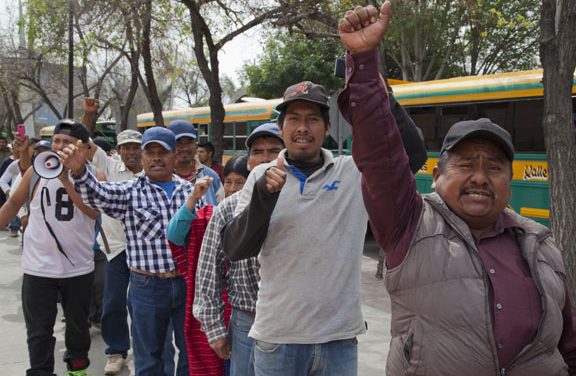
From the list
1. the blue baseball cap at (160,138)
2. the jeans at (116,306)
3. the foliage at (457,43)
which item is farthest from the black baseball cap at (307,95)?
the foliage at (457,43)

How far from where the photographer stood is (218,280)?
3.02 metres

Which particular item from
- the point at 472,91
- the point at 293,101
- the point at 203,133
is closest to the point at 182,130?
the point at 293,101

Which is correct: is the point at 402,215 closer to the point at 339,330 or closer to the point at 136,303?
the point at 339,330

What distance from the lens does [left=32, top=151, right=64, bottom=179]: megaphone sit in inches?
145

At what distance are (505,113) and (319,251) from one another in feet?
24.0

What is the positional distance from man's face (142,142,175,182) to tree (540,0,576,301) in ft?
10.7

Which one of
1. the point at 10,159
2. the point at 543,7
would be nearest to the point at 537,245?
the point at 543,7

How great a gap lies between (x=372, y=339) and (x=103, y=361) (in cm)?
244

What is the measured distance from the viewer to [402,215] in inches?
71.7

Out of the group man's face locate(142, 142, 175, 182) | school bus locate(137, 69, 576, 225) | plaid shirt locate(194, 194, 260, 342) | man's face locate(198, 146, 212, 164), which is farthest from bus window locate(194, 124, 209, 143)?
plaid shirt locate(194, 194, 260, 342)

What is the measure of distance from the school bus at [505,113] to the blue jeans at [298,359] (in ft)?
18.7

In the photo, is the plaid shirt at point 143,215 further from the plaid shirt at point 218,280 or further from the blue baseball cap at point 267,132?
the blue baseball cap at point 267,132

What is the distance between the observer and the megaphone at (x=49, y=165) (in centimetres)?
368

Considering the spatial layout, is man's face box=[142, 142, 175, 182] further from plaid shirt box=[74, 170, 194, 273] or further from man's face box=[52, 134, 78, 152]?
man's face box=[52, 134, 78, 152]
